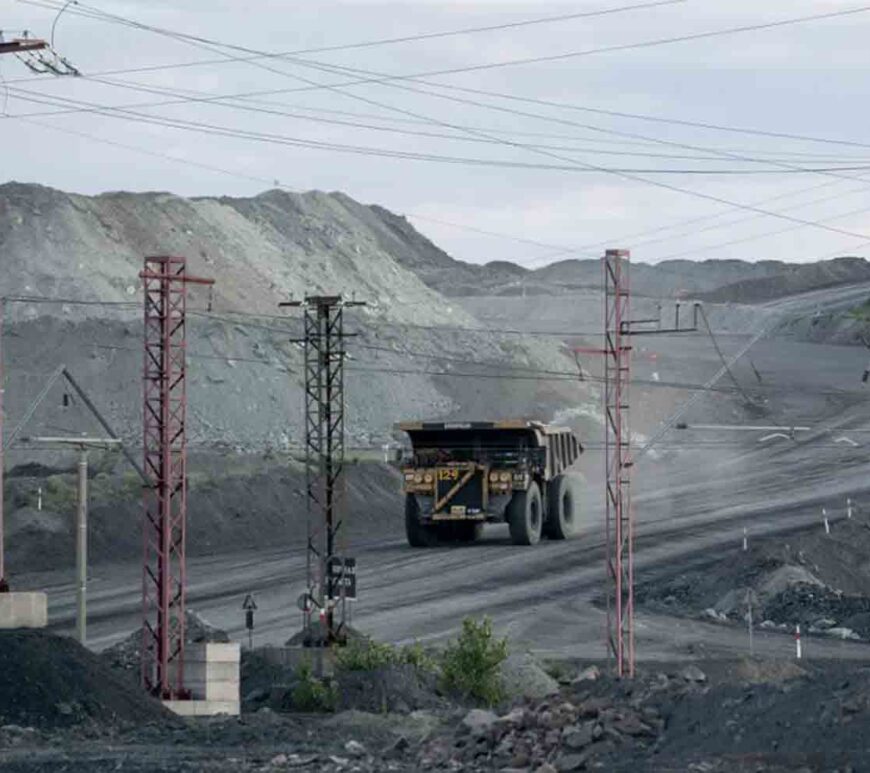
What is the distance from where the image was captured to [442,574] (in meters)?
59.9

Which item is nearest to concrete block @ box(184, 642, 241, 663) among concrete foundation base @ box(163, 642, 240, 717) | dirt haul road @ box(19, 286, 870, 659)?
concrete foundation base @ box(163, 642, 240, 717)

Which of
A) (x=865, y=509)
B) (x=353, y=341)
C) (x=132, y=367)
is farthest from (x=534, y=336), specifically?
(x=865, y=509)

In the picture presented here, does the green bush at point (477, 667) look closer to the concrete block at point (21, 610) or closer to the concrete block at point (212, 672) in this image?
the concrete block at point (212, 672)

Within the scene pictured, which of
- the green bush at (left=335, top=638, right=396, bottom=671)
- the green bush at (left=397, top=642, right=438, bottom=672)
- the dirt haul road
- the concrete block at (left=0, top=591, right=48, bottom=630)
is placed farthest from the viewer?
the dirt haul road

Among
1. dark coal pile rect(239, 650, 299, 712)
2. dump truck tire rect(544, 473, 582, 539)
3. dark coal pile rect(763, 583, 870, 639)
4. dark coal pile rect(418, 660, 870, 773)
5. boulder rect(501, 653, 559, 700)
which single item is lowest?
dark coal pile rect(239, 650, 299, 712)

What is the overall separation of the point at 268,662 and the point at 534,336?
7120 cm

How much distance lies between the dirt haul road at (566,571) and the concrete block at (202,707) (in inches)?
381

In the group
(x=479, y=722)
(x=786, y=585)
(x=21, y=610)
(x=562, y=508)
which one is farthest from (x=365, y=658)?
(x=562, y=508)

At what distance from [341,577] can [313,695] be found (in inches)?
160

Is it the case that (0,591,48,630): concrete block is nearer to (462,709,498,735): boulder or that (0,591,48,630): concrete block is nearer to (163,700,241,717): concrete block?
(163,700,241,717): concrete block

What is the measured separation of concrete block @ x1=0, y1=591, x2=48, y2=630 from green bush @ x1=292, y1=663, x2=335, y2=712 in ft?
15.1

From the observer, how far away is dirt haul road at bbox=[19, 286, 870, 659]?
52.0m

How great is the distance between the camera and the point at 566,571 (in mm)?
60469

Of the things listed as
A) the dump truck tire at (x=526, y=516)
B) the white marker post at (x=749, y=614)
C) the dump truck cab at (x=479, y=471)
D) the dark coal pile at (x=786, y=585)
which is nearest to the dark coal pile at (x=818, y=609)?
the dark coal pile at (x=786, y=585)
